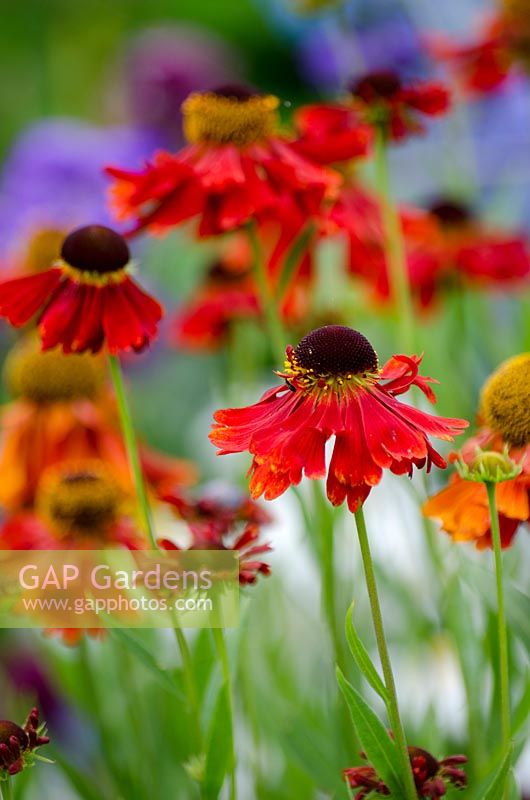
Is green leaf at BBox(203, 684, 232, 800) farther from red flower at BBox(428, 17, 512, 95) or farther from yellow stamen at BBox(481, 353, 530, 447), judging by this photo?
red flower at BBox(428, 17, 512, 95)

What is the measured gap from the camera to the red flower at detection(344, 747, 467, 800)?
15.0 inches

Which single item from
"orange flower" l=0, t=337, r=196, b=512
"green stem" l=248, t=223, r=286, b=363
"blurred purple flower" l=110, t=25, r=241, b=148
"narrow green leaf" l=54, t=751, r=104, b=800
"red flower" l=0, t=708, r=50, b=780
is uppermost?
"blurred purple flower" l=110, t=25, r=241, b=148

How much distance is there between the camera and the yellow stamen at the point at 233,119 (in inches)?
24.0

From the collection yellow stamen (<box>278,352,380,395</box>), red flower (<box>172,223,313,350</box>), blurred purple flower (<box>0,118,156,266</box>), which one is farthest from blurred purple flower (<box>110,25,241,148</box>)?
yellow stamen (<box>278,352,380,395</box>)

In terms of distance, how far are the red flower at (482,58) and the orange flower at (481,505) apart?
47 cm

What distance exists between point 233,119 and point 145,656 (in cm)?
31

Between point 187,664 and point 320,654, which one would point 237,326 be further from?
point 187,664

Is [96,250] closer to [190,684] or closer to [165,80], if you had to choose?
[190,684]

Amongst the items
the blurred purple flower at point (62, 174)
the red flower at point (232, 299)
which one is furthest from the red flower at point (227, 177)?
the blurred purple flower at point (62, 174)

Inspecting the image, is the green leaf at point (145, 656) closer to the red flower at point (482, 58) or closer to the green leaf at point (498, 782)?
the green leaf at point (498, 782)

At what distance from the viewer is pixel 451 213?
Result: 0.88 meters

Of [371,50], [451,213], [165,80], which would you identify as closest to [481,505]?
[451,213]

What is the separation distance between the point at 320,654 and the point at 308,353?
0.43 metres

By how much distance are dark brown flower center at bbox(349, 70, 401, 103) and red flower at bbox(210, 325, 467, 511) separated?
26cm
